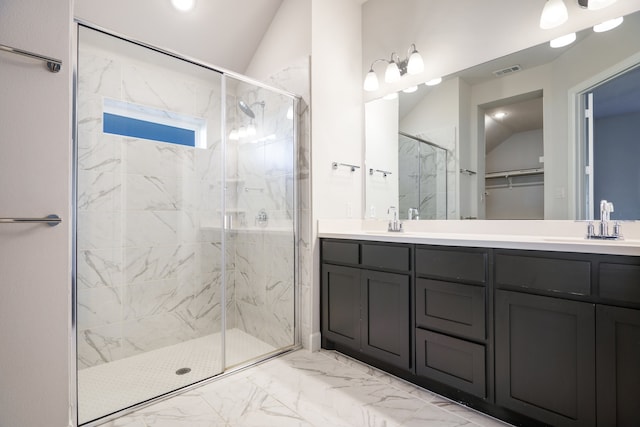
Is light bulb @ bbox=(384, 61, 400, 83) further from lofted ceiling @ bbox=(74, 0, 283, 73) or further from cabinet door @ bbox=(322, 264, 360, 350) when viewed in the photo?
cabinet door @ bbox=(322, 264, 360, 350)

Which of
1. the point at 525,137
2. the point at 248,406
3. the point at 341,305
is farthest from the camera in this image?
the point at 341,305

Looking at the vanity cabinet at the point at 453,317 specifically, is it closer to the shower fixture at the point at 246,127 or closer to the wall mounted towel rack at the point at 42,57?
the shower fixture at the point at 246,127

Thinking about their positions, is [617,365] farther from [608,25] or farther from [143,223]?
[143,223]

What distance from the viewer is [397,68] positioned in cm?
259

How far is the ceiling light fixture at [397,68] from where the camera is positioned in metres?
2.44

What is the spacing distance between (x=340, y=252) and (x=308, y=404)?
3.23 feet

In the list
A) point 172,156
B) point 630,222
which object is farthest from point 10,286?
point 630,222

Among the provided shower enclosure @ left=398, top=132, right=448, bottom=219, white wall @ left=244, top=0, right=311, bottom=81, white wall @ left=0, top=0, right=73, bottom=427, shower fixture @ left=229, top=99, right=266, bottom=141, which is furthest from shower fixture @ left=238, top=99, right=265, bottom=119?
white wall @ left=0, top=0, right=73, bottom=427

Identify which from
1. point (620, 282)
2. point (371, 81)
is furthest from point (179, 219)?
point (620, 282)

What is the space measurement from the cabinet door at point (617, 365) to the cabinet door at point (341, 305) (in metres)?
1.27

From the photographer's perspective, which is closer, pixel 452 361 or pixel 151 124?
pixel 452 361

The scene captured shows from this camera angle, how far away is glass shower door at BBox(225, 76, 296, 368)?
262 cm

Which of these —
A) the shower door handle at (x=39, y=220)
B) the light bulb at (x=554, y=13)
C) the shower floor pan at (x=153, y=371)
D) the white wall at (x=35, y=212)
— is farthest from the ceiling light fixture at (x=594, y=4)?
the shower floor pan at (x=153, y=371)

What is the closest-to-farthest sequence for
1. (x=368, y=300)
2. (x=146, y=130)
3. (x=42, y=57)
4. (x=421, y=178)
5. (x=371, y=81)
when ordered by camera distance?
(x=42, y=57)
(x=368, y=300)
(x=421, y=178)
(x=146, y=130)
(x=371, y=81)
